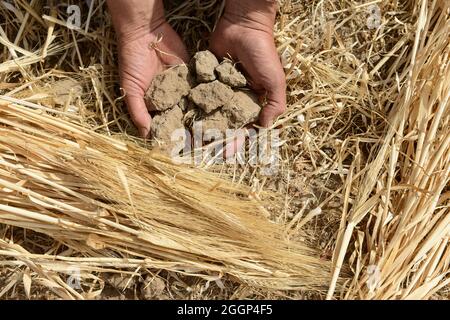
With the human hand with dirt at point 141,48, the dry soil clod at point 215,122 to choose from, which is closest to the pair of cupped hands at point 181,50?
the human hand with dirt at point 141,48

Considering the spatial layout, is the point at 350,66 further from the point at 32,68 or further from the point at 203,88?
the point at 32,68

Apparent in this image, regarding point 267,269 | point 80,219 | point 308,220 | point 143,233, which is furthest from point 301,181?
point 80,219

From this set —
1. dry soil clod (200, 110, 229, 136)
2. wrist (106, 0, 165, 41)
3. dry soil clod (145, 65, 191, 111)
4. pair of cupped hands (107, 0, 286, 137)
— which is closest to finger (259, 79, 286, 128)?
pair of cupped hands (107, 0, 286, 137)

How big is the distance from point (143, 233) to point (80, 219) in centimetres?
16

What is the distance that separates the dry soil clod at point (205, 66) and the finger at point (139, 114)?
165 mm

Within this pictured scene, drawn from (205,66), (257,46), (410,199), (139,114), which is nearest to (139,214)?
(139,114)

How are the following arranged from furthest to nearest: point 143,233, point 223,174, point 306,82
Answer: point 306,82
point 223,174
point 143,233

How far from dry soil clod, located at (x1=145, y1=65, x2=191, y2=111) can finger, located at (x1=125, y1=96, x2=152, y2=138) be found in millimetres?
24

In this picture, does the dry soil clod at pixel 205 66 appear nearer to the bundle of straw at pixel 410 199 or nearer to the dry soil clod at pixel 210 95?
the dry soil clod at pixel 210 95

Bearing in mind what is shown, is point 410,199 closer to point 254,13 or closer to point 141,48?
point 254,13

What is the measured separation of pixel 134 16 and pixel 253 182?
0.54 meters

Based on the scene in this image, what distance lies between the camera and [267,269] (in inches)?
55.2

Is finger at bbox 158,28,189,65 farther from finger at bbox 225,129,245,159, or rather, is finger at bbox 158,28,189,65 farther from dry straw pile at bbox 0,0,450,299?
finger at bbox 225,129,245,159
